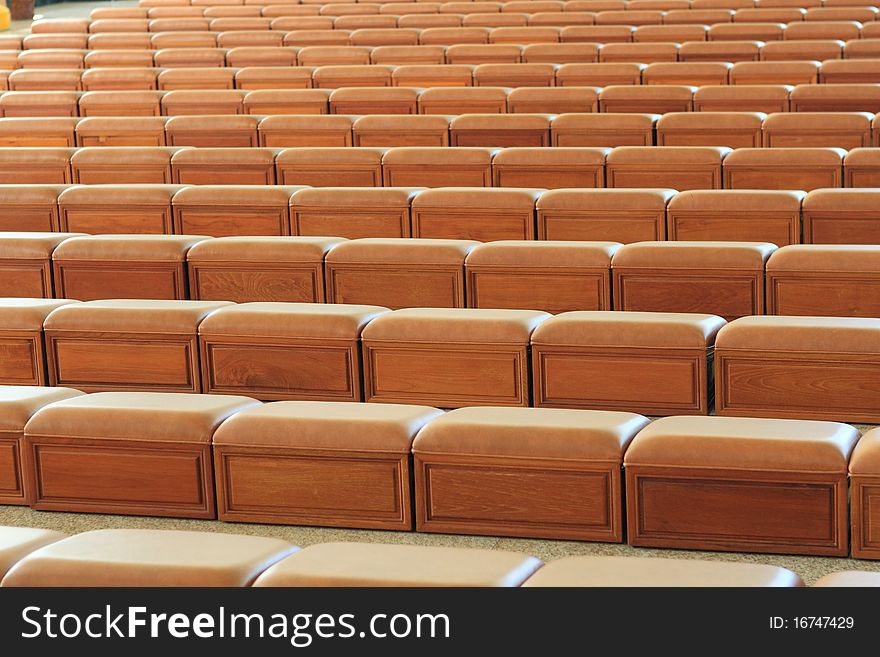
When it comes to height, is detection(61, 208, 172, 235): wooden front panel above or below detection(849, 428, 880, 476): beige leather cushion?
above

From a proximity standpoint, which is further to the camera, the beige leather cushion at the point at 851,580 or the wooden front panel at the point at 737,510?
the wooden front panel at the point at 737,510

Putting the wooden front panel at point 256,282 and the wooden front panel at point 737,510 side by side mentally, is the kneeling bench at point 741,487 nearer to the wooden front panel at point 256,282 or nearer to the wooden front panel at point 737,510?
the wooden front panel at point 737,510

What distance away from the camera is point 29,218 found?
3.69 feet

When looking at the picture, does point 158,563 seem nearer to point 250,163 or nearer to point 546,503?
point 546,503

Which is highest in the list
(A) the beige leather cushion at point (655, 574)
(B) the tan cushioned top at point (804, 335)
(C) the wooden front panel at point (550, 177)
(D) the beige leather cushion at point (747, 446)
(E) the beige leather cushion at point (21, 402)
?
(C) the wooden front panel at point (550, 177)

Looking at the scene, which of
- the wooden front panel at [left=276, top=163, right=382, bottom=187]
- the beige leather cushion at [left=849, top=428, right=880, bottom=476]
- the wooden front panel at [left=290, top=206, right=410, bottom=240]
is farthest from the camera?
the wooden front panel at [left=276, top=163, right=382, bottom=187]

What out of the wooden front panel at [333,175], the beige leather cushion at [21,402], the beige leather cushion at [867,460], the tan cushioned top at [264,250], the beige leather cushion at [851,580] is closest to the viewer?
the beige leather cushion at [851,580]

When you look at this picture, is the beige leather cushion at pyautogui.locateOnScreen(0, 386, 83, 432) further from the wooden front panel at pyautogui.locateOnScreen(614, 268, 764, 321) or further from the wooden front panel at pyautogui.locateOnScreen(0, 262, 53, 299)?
the wooden front panel at pyautogui.locateOnScreen(614, 268, 764, 321)

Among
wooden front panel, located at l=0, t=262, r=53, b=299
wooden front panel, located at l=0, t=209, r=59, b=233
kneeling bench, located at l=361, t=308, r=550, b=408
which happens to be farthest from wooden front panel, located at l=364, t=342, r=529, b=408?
wooden front panel, located at l=0, t=209, r=59, b=233

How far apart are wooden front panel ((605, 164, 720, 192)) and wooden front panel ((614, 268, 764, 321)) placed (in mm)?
266

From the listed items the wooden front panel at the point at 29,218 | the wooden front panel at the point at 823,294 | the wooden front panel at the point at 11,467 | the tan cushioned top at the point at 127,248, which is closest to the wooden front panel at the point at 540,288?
the wooden front panel at the point at 823,294

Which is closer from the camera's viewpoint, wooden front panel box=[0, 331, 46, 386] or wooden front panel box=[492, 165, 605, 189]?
wooden front panel box=[0, 331, 46, 386]

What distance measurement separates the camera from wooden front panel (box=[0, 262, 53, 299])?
3.16ft

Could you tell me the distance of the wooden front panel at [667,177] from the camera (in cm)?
107
